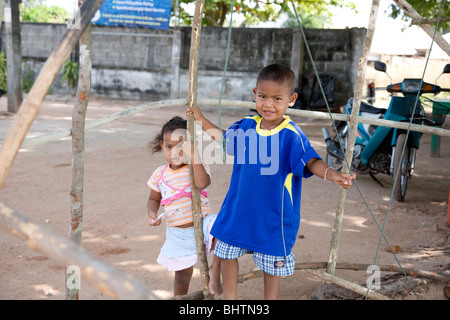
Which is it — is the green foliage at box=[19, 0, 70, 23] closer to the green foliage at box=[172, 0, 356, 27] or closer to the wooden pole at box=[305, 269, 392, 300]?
the green foliage at box=[172, 0, 356, 27]

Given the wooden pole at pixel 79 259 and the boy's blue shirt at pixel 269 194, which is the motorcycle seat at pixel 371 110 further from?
the wooden pole at pixel 79 259

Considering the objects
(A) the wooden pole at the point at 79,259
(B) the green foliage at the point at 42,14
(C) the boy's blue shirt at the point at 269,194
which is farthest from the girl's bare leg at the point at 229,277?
(B) the green foliage at the point at 42,14

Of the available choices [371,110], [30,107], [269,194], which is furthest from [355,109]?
[371,110]

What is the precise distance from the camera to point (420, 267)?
2.93 metres

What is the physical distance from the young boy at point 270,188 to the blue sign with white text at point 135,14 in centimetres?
1111

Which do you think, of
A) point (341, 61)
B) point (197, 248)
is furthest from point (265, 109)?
point (341, 61)

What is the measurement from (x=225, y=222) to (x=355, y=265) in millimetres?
928

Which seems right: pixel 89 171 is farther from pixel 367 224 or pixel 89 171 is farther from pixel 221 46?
pixel 221 46

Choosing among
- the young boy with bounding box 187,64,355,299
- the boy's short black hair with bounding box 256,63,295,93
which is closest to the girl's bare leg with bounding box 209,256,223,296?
the young boy with bounding box 187,64,355,299

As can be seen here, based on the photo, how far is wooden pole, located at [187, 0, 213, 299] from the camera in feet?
6.73

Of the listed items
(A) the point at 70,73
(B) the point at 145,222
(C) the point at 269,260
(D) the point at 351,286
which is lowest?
(B) the point at 145,222

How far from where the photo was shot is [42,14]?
1892 cm

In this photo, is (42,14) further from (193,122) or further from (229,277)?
(229,277)

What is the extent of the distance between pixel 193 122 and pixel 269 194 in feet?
1.53
